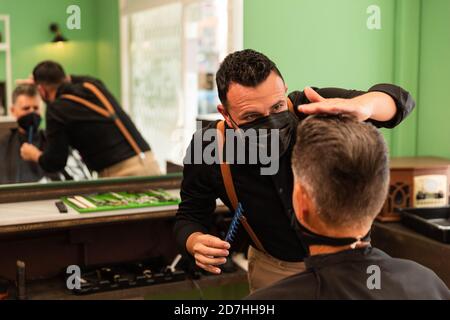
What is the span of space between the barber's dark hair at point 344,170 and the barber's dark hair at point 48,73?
2.58 m

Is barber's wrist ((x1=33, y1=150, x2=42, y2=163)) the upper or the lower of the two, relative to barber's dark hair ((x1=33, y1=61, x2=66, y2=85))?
lower

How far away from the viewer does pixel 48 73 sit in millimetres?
3744

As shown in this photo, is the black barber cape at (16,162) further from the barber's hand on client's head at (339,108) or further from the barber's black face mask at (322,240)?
the barber's black face mask at (322,240)

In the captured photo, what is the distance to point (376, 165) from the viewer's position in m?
1.42

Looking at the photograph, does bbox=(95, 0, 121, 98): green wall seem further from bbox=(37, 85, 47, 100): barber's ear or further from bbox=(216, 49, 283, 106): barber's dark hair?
bbox=(216, 49, 283, 106): barber's dark hair

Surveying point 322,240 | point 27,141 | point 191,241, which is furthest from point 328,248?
point 27,141

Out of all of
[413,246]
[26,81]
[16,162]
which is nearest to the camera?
[413,246]

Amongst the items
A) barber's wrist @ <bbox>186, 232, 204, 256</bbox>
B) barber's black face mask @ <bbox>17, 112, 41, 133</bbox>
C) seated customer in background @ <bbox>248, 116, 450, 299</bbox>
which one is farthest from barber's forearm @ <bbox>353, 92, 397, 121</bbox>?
barber's black face mask @ <bbox>17, 112, 41, 133</bbox>

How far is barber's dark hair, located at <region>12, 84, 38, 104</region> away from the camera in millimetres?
3834

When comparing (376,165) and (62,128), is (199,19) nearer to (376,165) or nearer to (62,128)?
(62,128)

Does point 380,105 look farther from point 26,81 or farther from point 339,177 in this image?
point 26,81

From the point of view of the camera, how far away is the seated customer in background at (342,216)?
141 cm

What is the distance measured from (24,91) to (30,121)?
219mm

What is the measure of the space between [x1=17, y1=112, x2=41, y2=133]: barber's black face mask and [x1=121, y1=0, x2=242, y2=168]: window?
27.7 inches
